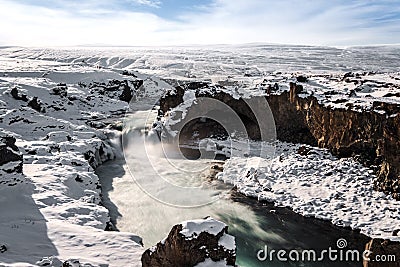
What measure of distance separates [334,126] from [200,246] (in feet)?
58.9

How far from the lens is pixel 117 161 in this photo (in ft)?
93.9

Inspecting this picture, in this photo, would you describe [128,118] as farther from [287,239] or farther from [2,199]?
[287,239]

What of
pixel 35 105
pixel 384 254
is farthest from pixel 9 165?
pixel 35 105

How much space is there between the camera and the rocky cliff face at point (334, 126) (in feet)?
60.2

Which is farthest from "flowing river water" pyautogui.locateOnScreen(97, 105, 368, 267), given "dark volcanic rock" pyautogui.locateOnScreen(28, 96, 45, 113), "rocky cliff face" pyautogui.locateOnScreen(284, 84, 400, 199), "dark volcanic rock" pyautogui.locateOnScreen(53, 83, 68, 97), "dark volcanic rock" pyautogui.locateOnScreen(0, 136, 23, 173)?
"dark volcanic rock" pyautogui.locateOnScreen(53, 83, 68, 97)

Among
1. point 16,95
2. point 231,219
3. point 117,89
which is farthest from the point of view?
point 117,89

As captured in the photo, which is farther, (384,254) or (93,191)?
(93,191)

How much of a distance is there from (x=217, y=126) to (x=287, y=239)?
19.4 meters

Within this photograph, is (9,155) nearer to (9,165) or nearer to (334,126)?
(9,165)

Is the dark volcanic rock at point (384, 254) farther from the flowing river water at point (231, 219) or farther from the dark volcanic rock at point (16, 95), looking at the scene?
the dark volcanic rock at point (16, 95)

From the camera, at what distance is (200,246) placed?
8852 mm

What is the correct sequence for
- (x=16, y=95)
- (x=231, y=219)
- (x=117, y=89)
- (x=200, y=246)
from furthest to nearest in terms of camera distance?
(x=117, y=89)
(x=16, y=95)
(x=231, y=219)
(x=200, y=246)

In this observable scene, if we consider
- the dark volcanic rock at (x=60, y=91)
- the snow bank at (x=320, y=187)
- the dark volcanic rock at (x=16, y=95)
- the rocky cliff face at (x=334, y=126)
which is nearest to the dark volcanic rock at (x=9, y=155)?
the snow bank at (x=320, y=187)

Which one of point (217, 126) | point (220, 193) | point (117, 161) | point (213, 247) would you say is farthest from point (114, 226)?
point (217, 126)
